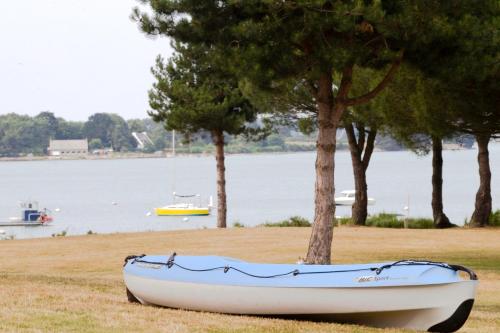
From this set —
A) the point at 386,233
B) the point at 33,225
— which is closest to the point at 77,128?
the point at 33,225

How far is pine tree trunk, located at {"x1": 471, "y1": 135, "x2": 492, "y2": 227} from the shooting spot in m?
32.3

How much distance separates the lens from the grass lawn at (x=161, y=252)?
10844mm

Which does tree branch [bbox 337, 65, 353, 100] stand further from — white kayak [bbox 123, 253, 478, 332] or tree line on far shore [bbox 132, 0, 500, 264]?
white kayak [bbox 123, 253, 478, 332]

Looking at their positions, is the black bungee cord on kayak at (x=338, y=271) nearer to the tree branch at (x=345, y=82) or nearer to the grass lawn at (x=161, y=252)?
the grass lawn at (x=161, y=252)

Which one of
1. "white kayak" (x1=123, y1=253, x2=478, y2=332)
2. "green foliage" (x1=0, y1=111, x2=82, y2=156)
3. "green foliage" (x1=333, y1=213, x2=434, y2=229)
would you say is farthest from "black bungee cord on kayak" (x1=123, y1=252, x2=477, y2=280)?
"green foliage" (x1=0, y1=111, x2=82, y2=156)

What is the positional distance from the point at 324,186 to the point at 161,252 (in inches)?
307

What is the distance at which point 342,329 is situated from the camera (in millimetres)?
10766

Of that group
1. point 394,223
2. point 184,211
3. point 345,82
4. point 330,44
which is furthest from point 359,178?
point 184,211

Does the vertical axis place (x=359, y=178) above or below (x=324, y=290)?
above

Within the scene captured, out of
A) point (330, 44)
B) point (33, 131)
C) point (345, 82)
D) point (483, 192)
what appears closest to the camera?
point (330, 44)

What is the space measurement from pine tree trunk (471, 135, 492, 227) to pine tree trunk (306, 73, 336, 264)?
14.4 metres

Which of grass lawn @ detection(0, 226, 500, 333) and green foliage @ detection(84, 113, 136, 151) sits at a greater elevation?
green foliage @ detection(84, 113, 136, 151)

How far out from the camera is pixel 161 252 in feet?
81.7

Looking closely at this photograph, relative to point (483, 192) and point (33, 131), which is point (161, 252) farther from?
point (33, 131)
